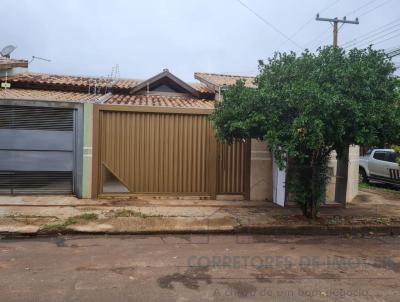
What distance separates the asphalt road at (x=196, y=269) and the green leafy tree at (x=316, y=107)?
1.95 metres

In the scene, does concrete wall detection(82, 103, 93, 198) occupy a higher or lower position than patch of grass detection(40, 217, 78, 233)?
higher

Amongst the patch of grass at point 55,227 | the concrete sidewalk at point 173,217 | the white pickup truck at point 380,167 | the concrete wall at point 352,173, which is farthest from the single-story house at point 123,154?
the white pickup truck at point 380,167

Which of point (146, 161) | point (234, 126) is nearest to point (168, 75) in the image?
point (146, 161)

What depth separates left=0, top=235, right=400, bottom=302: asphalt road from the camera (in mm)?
4898

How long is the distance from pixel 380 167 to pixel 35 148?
13.3 m

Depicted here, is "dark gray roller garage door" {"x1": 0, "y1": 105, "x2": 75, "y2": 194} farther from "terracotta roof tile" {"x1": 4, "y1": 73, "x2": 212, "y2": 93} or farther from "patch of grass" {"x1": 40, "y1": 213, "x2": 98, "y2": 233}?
"terracotta roof tile" {"x1": 4, "y1": 73, "x2": 212, "y2": 93}

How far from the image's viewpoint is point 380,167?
1702cm

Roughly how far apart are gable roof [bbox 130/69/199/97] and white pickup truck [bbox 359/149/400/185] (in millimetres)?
8061

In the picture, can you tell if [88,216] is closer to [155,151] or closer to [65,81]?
[155,151]

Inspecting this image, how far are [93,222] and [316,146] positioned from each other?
4.65 meters

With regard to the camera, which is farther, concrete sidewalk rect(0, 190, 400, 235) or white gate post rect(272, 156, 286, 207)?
white gate post rect(272, 156, 286, 207)

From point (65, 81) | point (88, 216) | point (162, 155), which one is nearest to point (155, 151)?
point (162, 155)

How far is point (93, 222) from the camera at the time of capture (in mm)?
8367

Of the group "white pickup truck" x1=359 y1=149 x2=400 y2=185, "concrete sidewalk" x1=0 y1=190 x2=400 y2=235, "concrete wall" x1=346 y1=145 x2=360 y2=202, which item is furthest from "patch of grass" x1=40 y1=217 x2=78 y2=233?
"white pickup truck" x1=359 y1=149 x2=400 y2=185
